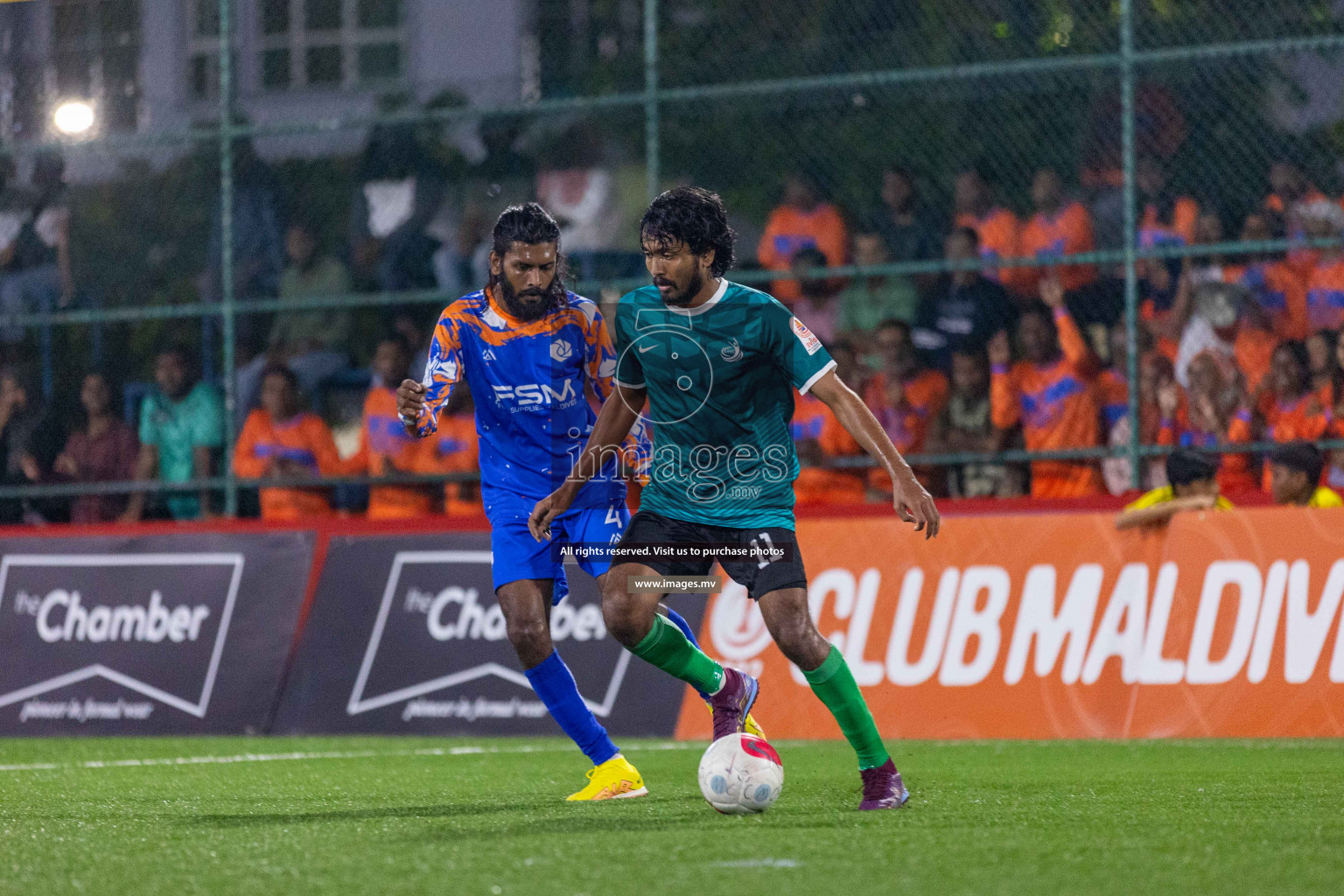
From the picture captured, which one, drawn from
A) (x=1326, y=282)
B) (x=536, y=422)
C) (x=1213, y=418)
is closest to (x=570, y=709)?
(x=536, y=422)

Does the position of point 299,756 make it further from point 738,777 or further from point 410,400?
point 738,777

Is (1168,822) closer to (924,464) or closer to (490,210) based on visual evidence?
(924,464)

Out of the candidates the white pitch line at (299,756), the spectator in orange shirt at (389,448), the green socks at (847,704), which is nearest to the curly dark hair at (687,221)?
the green socks at (847,704)

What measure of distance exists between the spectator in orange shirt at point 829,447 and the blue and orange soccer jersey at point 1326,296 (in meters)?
2.65

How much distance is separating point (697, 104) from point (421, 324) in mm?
2316

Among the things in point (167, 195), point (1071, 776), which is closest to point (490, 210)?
point (167, 195)

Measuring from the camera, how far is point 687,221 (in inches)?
247

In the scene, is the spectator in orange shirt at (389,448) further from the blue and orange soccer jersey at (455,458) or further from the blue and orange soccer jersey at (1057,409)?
the blue and orange soccer jersey at (1057,409)

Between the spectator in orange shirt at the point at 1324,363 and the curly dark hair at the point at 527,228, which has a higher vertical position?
the curly dark hair at the point at 527,228

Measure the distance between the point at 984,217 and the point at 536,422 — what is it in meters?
5.42

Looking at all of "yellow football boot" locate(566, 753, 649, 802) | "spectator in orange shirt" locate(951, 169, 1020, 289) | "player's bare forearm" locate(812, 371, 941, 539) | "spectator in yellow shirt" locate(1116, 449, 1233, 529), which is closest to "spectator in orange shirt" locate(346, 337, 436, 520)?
"spectator in orange shirt" locate(951, 169, 1020, 289)

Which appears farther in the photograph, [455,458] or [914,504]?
[455,458]

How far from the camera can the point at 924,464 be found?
11383 millimetres

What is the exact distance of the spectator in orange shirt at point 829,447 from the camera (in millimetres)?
11625
